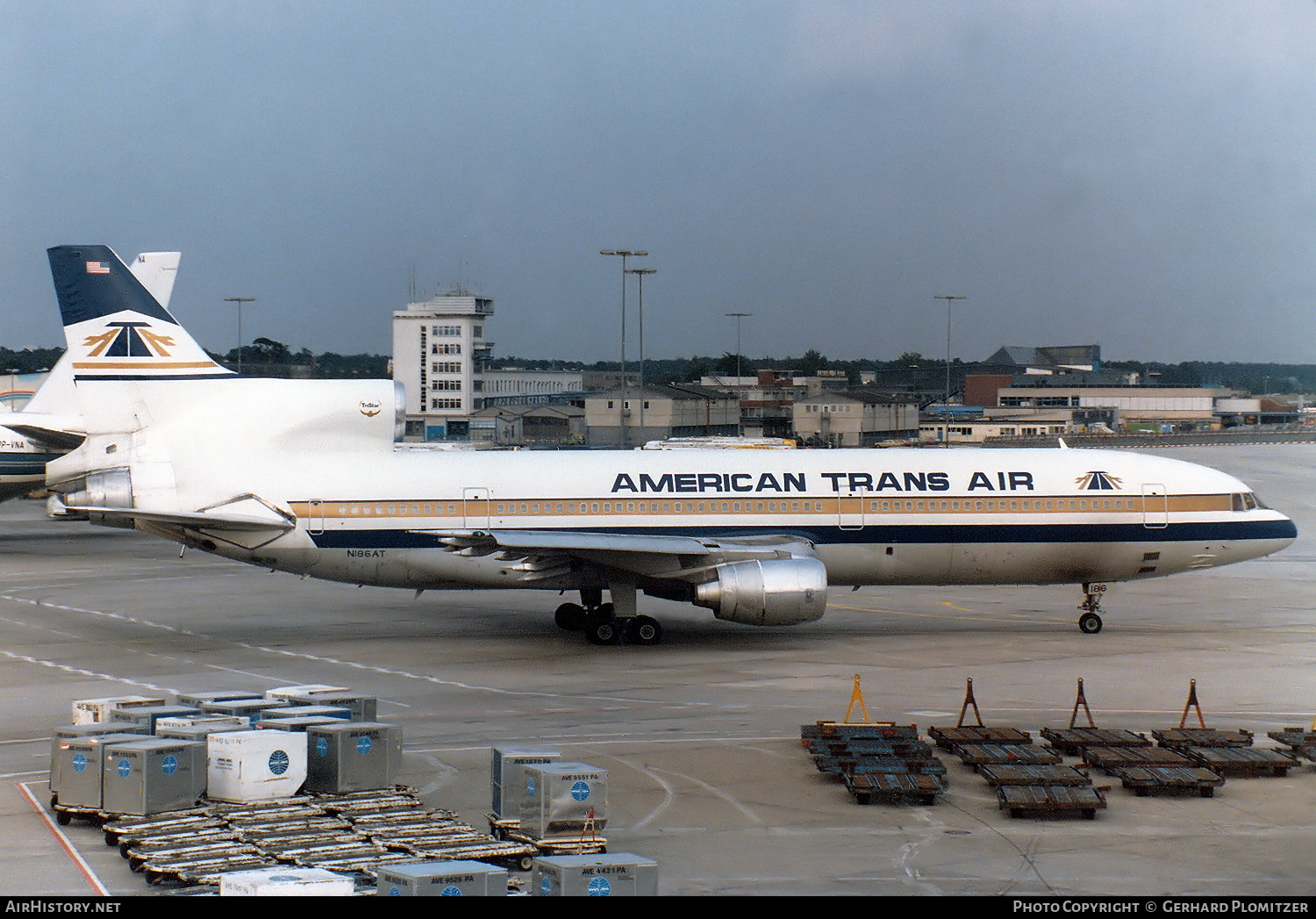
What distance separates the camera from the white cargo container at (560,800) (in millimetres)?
17219

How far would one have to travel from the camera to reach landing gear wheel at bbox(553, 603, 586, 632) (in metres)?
36.6

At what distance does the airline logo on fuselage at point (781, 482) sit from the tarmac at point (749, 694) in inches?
156

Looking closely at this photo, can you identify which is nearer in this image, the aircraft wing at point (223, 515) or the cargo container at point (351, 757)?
the cargo container at point (351, 757)

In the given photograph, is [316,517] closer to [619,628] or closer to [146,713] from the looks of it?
[619,628]

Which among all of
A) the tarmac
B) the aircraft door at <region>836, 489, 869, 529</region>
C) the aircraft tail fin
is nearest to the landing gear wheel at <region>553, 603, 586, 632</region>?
the tarmac

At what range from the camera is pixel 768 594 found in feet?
102

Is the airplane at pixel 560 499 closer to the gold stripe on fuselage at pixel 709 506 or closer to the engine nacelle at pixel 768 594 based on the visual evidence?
the gold stripe on fuselage at pixel 709 506

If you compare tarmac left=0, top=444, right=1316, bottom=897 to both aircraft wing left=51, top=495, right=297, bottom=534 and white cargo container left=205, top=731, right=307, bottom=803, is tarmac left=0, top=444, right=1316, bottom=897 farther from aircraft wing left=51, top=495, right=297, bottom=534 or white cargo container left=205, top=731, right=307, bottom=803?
aircraft wing left=51, top=495, right=297, bottom=534

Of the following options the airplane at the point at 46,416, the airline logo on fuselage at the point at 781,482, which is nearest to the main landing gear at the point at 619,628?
the airline logo on fuselage at the point at 781,482

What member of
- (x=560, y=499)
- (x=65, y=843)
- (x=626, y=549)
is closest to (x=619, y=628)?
(x=626, y=549)

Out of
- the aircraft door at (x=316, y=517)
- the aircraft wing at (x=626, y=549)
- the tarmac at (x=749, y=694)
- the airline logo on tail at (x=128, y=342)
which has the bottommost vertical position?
the tarmac at (x=749, y=694)

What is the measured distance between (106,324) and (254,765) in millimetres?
21241
